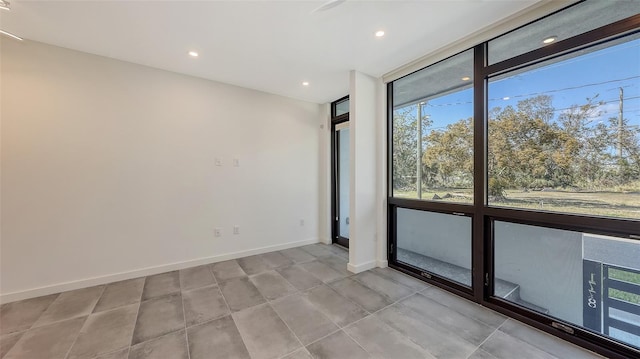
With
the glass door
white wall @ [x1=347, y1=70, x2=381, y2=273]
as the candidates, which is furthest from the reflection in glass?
white wall @ [x1=347, y1=70, x2=381, y2=273]

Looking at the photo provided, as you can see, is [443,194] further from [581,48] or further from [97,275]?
[97,275]

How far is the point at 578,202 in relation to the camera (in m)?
1.87

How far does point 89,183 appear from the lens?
2.77m

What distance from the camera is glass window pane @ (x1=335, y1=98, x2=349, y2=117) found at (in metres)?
4.28

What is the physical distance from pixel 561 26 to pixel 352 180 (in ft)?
7.93

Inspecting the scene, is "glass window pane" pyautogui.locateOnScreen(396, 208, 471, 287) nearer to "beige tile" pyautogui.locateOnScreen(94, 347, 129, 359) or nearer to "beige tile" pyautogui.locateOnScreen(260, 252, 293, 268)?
"beige tile" pyautogui.locateOnScreen(260, 252, 293, 268)

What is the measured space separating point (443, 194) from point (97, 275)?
4284 mm

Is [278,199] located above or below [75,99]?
below

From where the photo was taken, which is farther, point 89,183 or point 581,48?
point 89,183

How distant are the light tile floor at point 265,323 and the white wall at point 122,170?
1.39 ft

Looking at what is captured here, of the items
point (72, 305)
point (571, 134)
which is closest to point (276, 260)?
point (72, 305)

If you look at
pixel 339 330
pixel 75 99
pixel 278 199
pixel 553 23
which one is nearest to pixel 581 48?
pixel 553 23

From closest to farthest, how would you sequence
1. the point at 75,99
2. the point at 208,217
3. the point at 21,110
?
1. the point at 21,110
2. the point at 75,99
3. the point at 208,217

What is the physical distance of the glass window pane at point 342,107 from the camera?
4279 millimetres
